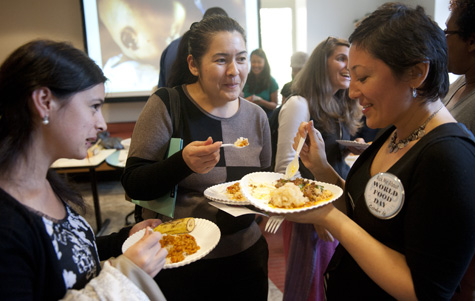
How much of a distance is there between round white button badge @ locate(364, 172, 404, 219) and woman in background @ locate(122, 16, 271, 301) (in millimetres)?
563

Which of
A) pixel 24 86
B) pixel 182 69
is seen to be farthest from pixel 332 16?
pixel 24 86

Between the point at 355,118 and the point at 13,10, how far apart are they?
18.4ft

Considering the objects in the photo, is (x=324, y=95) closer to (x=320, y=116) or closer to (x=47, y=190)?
(x=320, y=116)

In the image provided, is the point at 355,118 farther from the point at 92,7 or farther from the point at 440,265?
the point at 92,7

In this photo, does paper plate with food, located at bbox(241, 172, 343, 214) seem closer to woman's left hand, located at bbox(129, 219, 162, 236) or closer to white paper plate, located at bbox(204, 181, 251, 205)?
white paper plate, located at bbox(204, 181, 251, 205)

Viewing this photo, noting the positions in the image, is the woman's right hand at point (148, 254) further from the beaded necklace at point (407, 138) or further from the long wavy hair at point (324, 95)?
the long wavy hair at point (324, 95)

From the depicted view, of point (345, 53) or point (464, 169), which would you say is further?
point (345, 53)

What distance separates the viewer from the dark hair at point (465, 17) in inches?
50.4

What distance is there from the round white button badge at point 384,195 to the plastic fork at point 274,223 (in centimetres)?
34

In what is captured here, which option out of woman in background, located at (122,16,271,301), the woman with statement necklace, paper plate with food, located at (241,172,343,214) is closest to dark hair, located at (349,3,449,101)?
the woman with statement necklace

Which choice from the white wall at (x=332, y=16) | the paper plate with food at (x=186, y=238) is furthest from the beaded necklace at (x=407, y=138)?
the white wall at (x=332, y=16)

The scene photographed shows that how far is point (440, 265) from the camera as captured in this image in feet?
2.66

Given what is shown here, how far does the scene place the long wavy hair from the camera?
6.83 feet

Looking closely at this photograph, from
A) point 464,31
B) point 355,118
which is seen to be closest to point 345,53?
point 355,118
